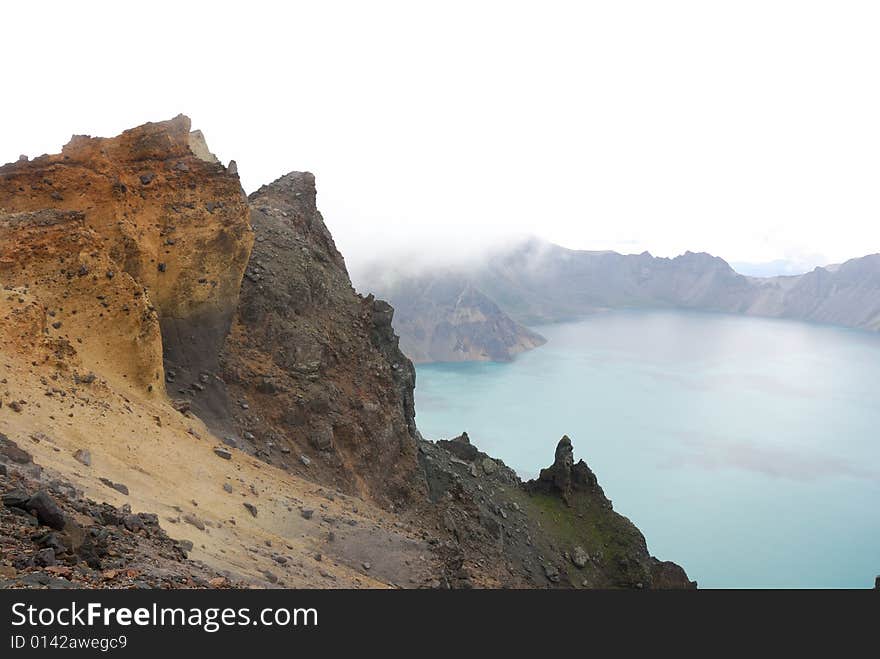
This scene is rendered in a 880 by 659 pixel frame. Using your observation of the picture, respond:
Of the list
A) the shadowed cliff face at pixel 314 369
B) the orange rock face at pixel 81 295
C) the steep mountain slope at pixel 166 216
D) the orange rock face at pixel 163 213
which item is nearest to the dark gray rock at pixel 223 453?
the orange rock face at pixel 81 295

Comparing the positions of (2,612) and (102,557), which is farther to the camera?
(102,557)

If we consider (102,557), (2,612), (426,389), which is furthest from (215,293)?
(426,389)

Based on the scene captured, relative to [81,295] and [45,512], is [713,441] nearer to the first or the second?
[81,295]

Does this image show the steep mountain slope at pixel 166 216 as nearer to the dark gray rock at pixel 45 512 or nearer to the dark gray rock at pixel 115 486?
the dark gray rock at pixel 115 486

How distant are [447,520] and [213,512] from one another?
15.4 metres

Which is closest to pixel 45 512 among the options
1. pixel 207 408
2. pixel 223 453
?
pixel 223 453

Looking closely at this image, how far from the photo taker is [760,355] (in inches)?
7815

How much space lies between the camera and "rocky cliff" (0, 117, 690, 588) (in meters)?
10.1

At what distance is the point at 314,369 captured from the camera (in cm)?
2523

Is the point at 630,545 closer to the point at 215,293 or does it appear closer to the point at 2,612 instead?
the point at 215,293

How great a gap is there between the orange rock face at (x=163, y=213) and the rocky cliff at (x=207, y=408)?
58 mm

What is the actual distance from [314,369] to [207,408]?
5.79 meters

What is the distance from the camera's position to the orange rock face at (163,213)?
1867cm

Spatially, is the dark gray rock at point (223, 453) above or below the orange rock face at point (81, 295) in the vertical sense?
below
